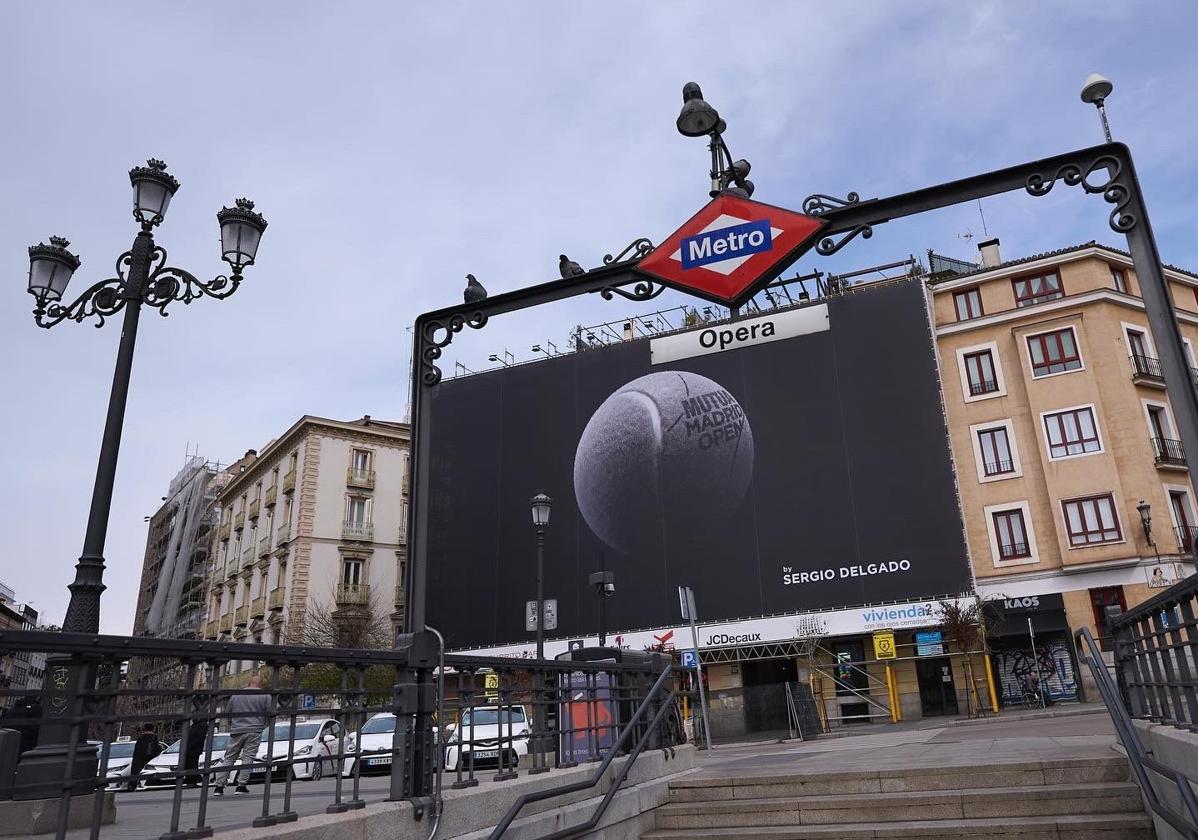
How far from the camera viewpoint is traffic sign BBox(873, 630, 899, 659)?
30438mm

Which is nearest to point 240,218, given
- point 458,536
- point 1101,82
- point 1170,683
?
point 1101,82

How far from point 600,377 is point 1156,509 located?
866 inches

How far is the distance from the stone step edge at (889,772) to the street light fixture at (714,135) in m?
5.23

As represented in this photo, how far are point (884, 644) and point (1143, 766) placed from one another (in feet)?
84.3

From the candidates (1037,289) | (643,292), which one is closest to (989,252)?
(1037,289)

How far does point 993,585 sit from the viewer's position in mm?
30844

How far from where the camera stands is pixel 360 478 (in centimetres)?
5000

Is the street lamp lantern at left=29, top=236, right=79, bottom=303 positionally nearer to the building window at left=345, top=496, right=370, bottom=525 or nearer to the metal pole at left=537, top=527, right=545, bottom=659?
the metal pole at left=537, top=527, right=545, bottom=659

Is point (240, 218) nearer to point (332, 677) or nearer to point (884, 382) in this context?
point (884, 382)

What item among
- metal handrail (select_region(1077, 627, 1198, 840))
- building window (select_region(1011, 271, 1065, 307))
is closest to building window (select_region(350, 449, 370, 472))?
Result: building window (select_region(1011, 271, 1065, 307))

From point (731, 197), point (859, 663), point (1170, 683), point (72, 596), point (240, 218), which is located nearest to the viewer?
point (1170, 683)

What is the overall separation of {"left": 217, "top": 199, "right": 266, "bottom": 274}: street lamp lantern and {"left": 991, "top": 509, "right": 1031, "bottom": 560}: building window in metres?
28.8

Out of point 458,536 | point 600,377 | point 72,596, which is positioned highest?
point 600,377

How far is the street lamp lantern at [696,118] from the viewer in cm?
638
